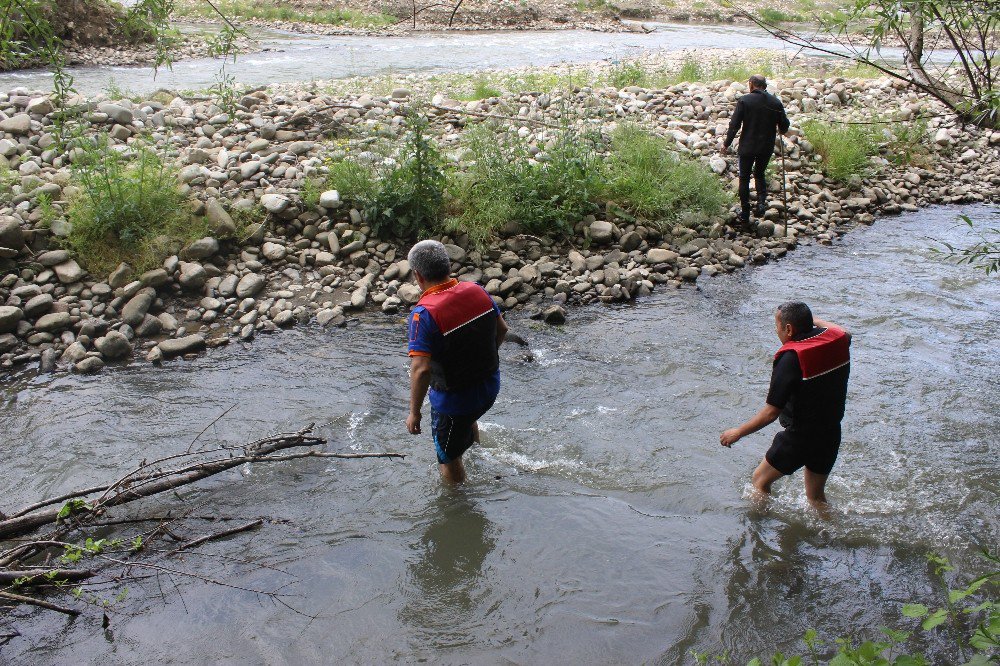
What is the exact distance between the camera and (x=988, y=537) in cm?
468

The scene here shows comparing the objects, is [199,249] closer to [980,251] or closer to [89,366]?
[89,366]

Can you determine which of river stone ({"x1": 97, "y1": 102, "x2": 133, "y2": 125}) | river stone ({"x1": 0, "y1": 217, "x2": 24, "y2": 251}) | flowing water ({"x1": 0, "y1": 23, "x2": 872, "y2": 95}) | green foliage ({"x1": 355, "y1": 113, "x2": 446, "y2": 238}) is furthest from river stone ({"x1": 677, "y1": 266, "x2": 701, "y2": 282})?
flowing water ({"x1": 0, "y1": 23, "x2": 872, "y2": 95})

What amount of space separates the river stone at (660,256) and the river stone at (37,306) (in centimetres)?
682

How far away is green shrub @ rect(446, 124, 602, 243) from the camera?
9023mm

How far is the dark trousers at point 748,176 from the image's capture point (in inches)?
383

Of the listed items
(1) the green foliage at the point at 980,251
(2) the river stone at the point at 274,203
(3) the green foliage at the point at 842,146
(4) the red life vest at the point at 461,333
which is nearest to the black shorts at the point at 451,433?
(4) the red life vest at the point at 461,333

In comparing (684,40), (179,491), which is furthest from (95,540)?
(684,40)

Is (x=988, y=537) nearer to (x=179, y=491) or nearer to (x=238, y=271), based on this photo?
(x=179, y=491)

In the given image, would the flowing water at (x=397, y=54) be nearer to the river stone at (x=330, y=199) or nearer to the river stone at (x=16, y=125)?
the river stone at (x=16, y=125)

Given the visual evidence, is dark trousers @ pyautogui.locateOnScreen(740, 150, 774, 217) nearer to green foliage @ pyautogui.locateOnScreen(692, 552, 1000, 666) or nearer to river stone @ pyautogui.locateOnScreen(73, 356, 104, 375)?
green foliage @ pyautogui.locateOnScreen(692, 552, 1000, 666)

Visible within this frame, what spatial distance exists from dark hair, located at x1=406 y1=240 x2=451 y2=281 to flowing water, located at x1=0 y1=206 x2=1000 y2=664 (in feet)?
5.70

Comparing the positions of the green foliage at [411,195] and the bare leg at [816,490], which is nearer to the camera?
the bare leg at [816,490]

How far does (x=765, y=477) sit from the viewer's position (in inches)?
193

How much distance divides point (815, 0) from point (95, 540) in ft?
125
